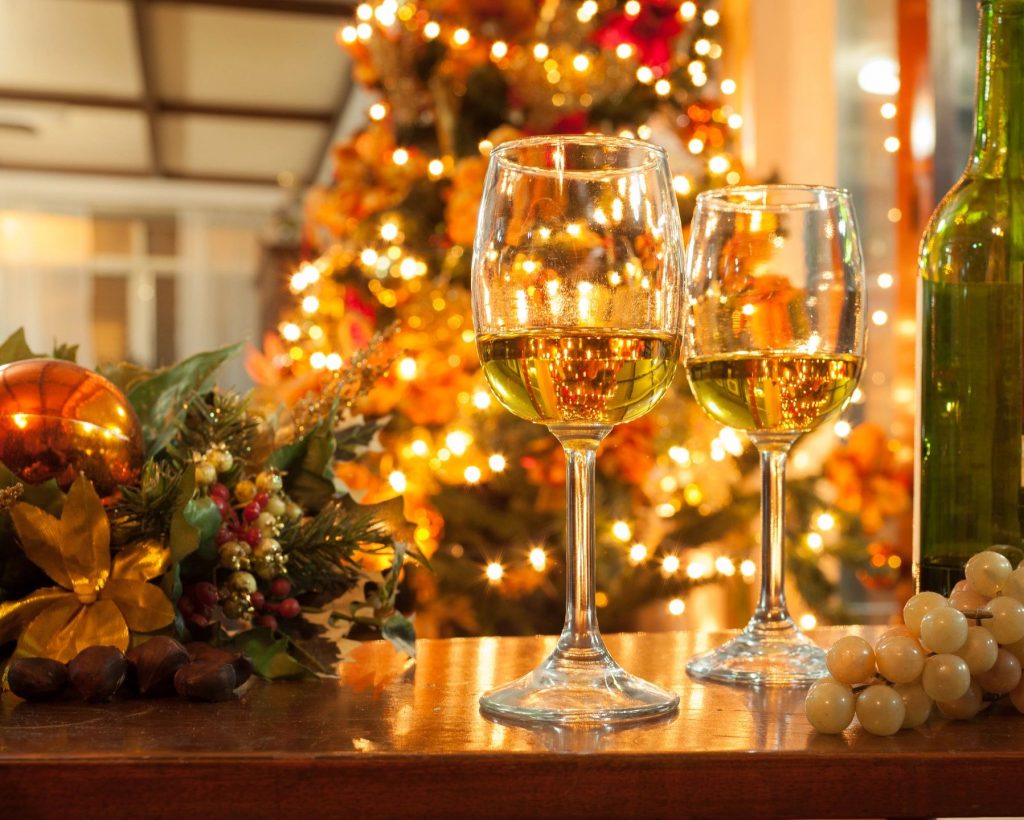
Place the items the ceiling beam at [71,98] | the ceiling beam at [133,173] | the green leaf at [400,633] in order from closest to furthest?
the green leaf at [400,633] < the ceiling beam at [71,98] < the ceiling beam at [133,173]

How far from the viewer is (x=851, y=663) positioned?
1.71 feet

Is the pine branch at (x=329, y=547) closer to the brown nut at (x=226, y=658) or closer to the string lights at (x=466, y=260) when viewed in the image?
the brown nut at (x=226, y=658)

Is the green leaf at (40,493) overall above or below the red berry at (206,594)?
above

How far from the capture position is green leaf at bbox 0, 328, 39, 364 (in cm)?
72

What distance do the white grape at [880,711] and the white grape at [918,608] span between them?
0.05 m

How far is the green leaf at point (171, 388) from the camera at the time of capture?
0.72 meters

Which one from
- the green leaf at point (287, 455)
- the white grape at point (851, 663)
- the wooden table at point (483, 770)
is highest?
the green leaf at point (287, 455)

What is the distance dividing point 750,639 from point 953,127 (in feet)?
6.09

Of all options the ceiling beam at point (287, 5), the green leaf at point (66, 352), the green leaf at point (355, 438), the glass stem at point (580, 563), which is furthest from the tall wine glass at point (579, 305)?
the ceiling beam at point (287, 5)

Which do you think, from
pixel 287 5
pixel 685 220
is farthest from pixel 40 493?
pixel 287 5

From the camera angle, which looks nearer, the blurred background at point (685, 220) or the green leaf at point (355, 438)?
the green leaf at point (355, 438)

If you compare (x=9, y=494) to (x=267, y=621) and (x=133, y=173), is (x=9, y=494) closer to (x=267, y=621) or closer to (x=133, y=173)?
(x=267, y=621)

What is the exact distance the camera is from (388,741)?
1.58ft

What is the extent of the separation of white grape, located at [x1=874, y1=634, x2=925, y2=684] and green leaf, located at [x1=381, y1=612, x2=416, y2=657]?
251mm
